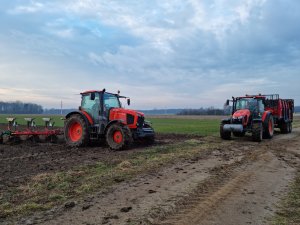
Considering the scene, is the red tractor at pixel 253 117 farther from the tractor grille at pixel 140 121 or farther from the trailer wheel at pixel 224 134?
the tractor grille at pixel 140 121

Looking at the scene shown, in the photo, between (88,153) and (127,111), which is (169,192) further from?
(127,111)

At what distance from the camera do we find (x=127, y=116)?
1466 centimetres

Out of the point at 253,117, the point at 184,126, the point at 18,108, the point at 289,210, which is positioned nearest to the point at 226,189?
the point at 289,210

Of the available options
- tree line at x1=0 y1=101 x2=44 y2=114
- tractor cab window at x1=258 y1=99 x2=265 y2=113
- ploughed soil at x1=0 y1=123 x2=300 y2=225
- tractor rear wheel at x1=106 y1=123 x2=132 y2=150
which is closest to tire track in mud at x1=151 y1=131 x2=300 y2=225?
ploughed soil at x1=0 y1=123 x2=300 y2=225

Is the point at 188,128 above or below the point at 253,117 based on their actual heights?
below

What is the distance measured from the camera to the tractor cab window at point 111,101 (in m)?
15.1

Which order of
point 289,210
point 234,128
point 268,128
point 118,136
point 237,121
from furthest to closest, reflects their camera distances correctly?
point 268,128, point 237,121, point 234,128, point 118,136, point 289,210

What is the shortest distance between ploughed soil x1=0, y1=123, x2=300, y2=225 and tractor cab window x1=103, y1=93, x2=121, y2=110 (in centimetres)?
309

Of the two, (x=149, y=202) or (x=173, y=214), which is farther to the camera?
(x=149, y=202)

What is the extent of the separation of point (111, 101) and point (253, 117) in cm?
792

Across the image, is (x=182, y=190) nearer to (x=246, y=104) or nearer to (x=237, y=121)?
(x=237, y=121)

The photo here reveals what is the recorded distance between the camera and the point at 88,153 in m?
13.0

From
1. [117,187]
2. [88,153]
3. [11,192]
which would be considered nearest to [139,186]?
[117,187]

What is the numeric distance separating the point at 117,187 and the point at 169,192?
1.10 metres
